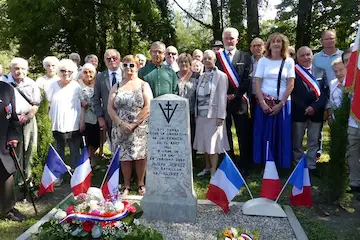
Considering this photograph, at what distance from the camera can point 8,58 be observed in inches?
708

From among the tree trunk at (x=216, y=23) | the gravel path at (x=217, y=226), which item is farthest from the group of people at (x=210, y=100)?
the tree trunk at (x=216, y=23)

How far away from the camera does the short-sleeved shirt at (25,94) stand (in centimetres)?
500

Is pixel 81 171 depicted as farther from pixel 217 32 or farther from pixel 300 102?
pixel 217 32

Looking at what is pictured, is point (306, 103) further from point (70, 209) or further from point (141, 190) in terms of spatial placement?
point (70, 209)

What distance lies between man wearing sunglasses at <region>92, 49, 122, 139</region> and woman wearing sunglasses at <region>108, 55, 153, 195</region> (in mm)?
779

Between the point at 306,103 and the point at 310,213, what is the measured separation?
5.81ft

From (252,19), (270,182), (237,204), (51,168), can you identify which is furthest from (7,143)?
(252,19)

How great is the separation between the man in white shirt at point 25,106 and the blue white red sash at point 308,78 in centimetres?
386

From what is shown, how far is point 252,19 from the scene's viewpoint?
1166cm

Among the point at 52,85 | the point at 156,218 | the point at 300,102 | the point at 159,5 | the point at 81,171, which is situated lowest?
the point at 156,218

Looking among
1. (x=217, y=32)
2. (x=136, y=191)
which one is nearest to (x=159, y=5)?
(x=217, y=32)

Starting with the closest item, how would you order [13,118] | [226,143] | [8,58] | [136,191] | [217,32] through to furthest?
[13,118], [136,191], [226,143], [217,32], [8,58]

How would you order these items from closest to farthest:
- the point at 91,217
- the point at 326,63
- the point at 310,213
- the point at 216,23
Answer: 1. the point at 91,217
2. the point at 310,213
3. the point at 326,63
4. the point at 216,23

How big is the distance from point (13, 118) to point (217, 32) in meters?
9.44
